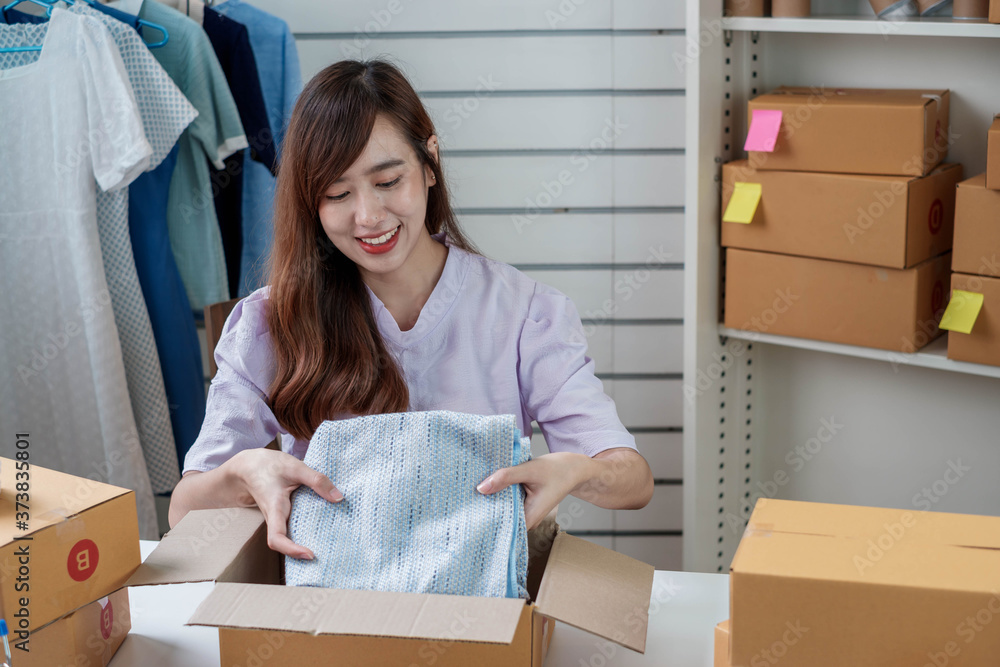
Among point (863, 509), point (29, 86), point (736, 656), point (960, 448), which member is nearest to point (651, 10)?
point (960, 448)

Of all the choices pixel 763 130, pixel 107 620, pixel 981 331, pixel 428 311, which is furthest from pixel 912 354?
pixel 107 620

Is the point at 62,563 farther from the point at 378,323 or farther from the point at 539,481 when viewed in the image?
the point at 378,323

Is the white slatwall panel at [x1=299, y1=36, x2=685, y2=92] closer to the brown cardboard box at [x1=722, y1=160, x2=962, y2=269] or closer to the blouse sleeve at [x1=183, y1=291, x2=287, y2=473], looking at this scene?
the brown cardboard box at [x1=722, y1=160, x2=962, y2=269]

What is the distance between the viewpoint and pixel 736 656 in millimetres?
823

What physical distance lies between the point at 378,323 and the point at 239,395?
263 millimetres

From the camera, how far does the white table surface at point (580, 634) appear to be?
107 cm

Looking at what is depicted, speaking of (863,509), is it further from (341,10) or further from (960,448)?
(341,10)

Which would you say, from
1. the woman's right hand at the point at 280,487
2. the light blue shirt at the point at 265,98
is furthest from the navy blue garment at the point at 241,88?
the woman's right hand at the point at 280,487

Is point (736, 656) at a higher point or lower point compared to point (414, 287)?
lower

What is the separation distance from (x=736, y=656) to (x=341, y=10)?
2.10 meters

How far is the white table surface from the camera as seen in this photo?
3.50 feet

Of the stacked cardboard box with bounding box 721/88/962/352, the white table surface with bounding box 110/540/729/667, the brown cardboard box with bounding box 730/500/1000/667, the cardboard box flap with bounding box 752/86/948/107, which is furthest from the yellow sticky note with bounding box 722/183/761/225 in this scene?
the brown cardboard box with bounding box 730/500/1000/667

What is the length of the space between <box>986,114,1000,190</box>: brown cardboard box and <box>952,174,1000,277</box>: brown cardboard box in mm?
26

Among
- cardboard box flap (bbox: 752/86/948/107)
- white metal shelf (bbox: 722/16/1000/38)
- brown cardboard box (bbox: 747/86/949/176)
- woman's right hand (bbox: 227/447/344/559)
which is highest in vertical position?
white metal shelf (bbox: 722/16/1000/38)
